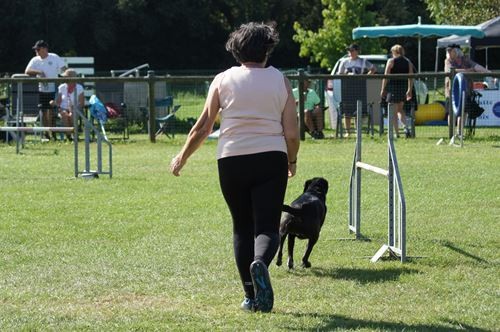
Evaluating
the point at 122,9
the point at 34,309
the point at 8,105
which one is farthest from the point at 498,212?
the point at 122,9

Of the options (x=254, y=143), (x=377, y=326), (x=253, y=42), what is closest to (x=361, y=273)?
(x=377, y=326)

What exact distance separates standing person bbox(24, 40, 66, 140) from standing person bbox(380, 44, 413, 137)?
6747 mm

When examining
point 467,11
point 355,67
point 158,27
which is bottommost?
point 355,67

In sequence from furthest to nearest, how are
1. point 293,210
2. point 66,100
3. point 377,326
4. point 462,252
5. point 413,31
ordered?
point 413,31, point 66,100, point 462,252, point 293,210, point 377,326

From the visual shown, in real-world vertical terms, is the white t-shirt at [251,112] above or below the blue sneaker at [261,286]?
above

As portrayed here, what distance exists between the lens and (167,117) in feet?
73.0

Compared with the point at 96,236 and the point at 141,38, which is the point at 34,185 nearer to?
the point at 96,236

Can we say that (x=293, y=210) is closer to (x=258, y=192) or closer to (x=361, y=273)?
(x=361, y=273)

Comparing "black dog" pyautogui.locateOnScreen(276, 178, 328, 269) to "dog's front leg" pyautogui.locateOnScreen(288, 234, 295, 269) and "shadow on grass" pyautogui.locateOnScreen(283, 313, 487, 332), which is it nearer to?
"dog's front leg" pyautogui.locateOnScreen(288, 234, 295, 269)

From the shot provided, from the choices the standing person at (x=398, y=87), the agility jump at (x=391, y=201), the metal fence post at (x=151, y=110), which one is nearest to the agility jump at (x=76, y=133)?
the metal fence post at (x=151, y=110)

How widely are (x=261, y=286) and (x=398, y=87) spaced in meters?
15.6

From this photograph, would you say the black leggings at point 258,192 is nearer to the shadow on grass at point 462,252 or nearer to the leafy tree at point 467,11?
the shadow on grass at point 462,252

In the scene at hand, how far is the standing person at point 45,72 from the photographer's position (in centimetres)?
2169

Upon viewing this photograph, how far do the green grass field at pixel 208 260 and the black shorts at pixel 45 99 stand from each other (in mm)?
6351
